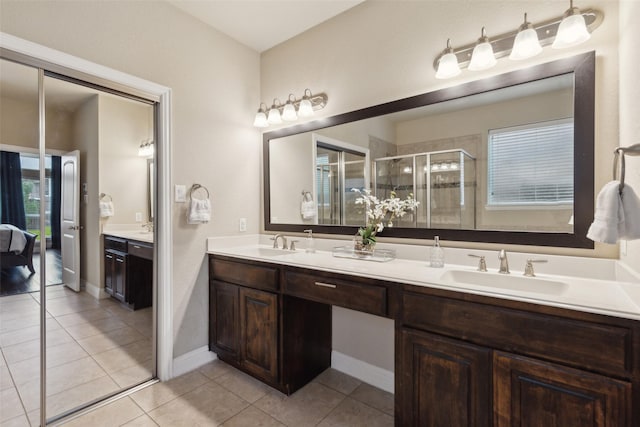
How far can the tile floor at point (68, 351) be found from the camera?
159cm

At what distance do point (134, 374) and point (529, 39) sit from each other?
3119 millimetres

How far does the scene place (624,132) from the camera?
1261mm

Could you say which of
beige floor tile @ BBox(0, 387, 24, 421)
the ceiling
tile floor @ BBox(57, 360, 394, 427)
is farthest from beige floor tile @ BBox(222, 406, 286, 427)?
the ceiling

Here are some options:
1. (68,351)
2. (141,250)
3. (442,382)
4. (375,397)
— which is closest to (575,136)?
(442,382)

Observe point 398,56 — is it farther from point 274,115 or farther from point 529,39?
point 274,115

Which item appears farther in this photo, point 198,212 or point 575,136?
point 198,212

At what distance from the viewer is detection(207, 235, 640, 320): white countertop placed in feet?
3.41

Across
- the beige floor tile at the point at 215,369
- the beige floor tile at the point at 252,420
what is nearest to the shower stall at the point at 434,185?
the beige floor tile at the point at 252,420

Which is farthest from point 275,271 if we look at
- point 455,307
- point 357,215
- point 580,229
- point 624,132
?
point 624,132

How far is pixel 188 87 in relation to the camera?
7.43 feet

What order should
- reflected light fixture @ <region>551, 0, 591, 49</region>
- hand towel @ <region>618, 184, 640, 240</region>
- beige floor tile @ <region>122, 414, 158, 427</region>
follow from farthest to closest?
beige floor tile @ <region>122, 414, 158, 427</region>
reflected light fixture @ <region>551, 0, 591, 49</region>
hand towel @ <region>618, 184, 640, 240</region>

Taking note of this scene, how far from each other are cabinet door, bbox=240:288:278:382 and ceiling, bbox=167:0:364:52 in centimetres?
206

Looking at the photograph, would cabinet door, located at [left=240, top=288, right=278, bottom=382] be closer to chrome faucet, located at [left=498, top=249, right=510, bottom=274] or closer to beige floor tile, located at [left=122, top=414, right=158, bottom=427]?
beige floor tile, located at [left=122, top=414, right=158, bottom=427]

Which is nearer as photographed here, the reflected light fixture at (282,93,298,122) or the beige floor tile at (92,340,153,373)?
the beige floor tile at (92,340,153,373)
